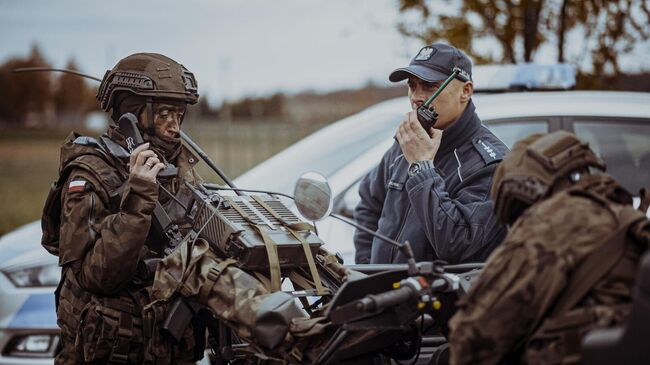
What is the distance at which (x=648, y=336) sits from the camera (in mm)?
2150

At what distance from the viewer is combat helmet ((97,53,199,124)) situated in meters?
3.57

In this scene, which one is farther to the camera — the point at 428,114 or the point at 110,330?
the point at 428,114

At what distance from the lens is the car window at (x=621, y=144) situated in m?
5.04

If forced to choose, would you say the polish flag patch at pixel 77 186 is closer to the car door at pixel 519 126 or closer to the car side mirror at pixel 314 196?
the car side mirror at pixel 314 196

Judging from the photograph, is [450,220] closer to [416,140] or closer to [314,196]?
[416,140]

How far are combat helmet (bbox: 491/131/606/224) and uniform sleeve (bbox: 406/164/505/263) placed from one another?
971mm

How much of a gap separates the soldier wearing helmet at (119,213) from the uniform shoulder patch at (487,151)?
127 centimetres

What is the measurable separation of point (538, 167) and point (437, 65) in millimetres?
1529

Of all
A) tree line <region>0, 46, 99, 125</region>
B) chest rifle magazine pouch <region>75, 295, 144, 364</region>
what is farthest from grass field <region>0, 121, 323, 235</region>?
tree line <region>0, 46, 99, 125</region>

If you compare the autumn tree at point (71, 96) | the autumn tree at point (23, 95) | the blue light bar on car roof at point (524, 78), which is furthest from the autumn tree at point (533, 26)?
the autumn tree at point (71, 96)

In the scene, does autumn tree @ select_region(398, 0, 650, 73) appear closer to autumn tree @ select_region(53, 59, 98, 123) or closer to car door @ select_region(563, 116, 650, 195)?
car door @ select_region(563, 116, 650, 195)

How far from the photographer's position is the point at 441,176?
389 centimetres

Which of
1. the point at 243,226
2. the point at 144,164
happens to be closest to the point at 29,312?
the point at 144,164

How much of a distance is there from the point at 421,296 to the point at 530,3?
5491 millimetres
